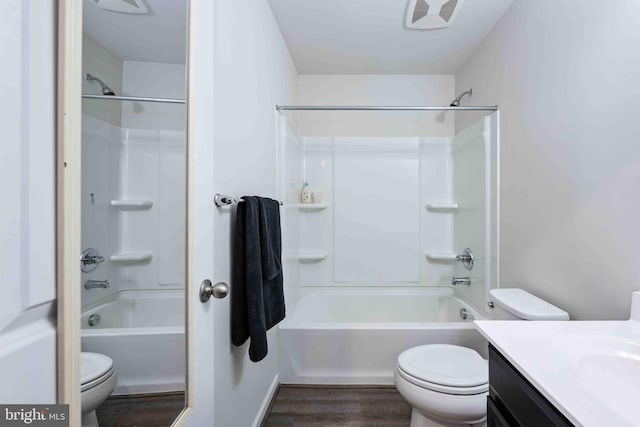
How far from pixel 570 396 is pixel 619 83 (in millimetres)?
1125

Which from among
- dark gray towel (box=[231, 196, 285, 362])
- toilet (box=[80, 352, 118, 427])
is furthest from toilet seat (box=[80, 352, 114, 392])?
dark gray towel (box=[231, 196, 285, 362])

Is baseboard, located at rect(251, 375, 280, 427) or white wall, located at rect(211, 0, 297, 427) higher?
white wall, located at rect(211, 0, 297, 427)

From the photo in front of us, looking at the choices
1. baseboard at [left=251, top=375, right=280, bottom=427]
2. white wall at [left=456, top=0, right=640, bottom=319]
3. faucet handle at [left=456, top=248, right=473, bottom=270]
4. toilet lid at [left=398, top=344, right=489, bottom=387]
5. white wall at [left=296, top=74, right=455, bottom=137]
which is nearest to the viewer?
white wall at [left=456, top=0, right=640, bottom=319]

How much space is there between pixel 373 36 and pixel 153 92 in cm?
183

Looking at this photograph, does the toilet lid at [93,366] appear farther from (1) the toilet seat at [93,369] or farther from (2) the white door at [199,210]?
(2) the white door at [199,210]

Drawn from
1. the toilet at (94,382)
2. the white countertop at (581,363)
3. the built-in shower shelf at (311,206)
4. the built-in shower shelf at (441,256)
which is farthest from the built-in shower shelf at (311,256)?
the toilet at (94,382)

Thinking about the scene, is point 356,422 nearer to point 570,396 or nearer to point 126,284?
point 570,396

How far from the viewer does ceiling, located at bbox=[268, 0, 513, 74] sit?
1.78 metres

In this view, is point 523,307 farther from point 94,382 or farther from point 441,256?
point 94,382

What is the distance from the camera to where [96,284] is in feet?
1.75

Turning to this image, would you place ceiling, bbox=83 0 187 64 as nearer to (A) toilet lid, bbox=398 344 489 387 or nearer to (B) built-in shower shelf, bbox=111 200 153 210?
(B) built-in shower shelf, bbox=111 200 153 210

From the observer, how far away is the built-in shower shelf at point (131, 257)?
598mm

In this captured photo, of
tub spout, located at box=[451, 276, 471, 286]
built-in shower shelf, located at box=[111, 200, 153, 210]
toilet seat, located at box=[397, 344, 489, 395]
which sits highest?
built-in shower shelf, located at box=[111, 200, 153, 210]

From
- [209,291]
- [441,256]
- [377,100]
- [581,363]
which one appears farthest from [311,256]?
[581,363]
